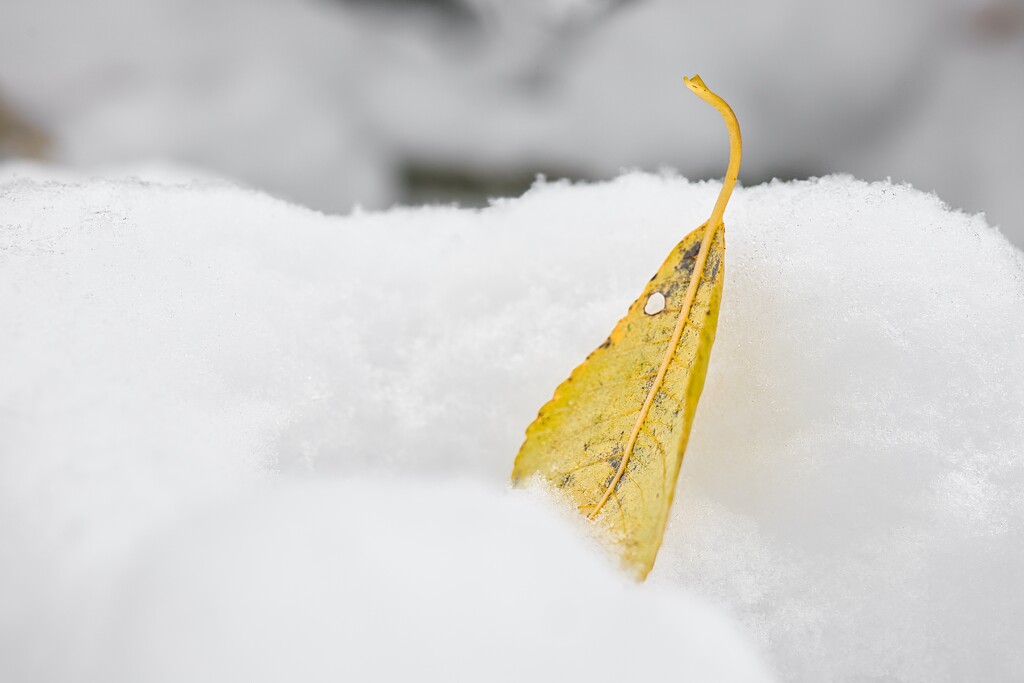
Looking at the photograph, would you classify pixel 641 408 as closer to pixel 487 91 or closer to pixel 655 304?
pixel 655 304

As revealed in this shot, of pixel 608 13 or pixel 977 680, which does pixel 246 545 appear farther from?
pixel 608 13

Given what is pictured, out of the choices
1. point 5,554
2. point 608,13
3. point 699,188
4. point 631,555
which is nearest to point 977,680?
point 631,555

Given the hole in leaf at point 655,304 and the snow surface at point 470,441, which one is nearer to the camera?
the snow surface at point 470,441

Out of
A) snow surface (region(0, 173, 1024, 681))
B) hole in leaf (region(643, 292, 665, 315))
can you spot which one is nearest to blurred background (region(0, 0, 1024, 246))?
snow surface (region(0, 173, 1024, 681))

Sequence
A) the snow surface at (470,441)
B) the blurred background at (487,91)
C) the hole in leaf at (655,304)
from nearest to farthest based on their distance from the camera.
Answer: the snow surface at (470,441) → the hole in leaf at (655,304) → the blurred background at (487,91)

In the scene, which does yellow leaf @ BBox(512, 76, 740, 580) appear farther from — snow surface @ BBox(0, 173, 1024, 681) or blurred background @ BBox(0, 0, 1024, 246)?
blurred background @ BBox(0, 0, 1024, 246)

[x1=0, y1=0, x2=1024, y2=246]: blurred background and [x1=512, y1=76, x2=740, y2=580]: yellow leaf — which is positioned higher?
[x1=0, y1=0, x2=1024, y2=246]: blurred background

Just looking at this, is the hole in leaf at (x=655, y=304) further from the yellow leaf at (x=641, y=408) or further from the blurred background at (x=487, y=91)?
the blurred background at (x=487, y=91)

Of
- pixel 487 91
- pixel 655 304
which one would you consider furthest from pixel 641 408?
pixel 487 91

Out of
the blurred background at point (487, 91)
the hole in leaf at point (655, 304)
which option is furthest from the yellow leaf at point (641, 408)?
the blurred background at point (487, 91)
